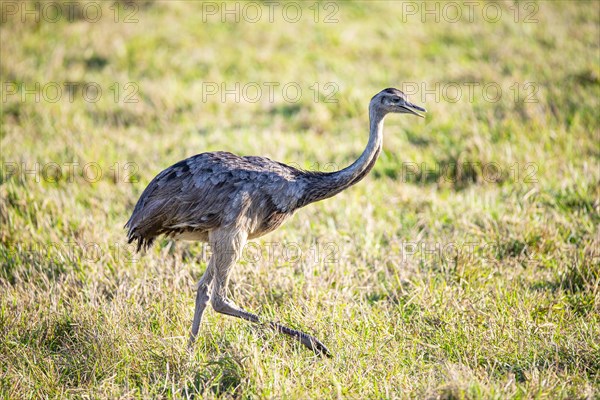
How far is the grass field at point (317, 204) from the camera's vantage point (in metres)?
4.25

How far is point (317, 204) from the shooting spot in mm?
6574

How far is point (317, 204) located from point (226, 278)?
6.95 feet

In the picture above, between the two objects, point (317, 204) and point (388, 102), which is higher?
point (388, 102)

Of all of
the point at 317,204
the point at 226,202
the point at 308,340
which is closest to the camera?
the point at 308,340

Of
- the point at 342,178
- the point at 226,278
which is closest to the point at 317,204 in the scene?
the point at 342,178

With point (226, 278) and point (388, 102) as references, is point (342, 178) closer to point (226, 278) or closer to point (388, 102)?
point (388, 102)

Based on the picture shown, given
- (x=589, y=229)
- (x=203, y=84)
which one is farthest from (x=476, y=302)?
(x=203, y=84)

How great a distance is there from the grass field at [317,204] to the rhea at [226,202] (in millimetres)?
310

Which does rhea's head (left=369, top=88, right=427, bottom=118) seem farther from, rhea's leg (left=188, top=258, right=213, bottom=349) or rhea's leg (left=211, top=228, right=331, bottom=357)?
rhea's leg (left=188, top=258, right=213, bottom=349)

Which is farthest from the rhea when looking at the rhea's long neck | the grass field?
the grass field

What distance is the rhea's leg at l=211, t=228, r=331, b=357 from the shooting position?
14.6 feet

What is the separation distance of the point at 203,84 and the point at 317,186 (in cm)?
546

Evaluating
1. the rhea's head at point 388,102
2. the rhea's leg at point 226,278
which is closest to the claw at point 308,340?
the rhea's leg at point 226,278

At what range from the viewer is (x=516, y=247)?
18.6 feet
